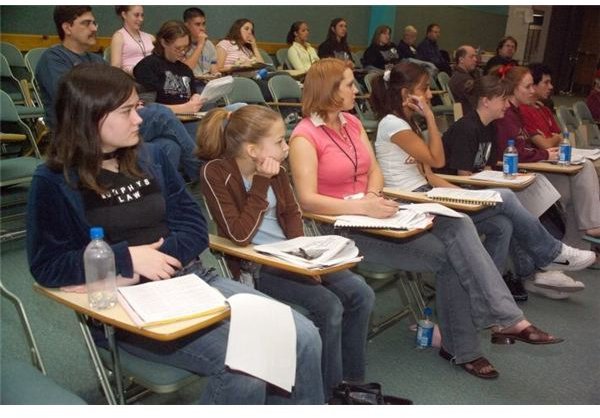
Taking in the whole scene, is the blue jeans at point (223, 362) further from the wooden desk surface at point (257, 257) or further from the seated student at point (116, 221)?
the wooden desk surface at point (257, 257)

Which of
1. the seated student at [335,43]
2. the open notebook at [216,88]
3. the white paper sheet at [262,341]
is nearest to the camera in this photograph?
the white paper sheet at [262,341]

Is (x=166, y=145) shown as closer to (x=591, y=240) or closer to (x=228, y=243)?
(x=228, y=243)

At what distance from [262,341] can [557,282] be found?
211cm

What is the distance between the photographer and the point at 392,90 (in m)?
2.66

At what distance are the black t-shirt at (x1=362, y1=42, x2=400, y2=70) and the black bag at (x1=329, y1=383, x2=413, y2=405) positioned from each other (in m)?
6.40

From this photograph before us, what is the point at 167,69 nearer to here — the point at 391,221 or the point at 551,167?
the point at 391,221

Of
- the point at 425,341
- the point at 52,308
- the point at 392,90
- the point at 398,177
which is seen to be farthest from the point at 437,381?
the point at 52,308

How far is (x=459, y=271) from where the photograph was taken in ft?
7.20

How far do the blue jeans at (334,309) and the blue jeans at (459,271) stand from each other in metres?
0.30

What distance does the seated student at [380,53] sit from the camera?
7609mm

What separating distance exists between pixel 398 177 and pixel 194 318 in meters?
1.67

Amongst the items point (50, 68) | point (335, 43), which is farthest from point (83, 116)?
point (335, 43)

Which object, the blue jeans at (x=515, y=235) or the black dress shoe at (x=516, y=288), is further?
the black dress shoe at (x=516, y=288)

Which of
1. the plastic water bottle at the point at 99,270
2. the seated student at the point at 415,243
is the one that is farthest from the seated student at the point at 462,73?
the plastic water bottle at the point at 99,270
